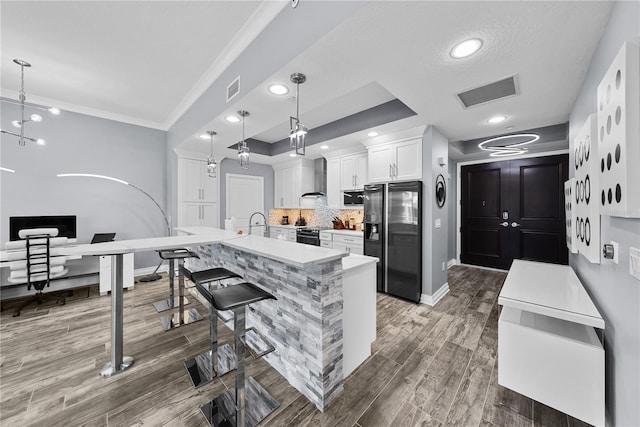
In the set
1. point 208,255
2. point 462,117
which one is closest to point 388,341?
point 208,255

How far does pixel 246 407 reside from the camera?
66.9 inches

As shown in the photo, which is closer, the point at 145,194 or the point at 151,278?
the point at 151,278

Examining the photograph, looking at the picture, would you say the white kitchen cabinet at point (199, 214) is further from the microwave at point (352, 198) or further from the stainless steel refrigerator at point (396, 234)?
the stainless steel refrigerator at point (396, 234)

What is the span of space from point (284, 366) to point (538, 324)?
6.30ft

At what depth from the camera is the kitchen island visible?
169cm

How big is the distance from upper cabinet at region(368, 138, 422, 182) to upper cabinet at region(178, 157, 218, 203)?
10.8ft

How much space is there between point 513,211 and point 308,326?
525 cm

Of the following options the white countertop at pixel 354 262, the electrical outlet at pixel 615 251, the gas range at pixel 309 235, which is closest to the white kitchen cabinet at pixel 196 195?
the gas range at pixel 309 235

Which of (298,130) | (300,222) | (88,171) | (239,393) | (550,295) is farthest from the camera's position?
(300,222)

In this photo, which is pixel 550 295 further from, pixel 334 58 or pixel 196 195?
pixel 196 195

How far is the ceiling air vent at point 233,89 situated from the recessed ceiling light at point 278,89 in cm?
45

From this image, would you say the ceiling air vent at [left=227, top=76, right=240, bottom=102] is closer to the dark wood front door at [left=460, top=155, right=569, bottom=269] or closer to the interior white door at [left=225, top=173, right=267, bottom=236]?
the interior white door at [left=225, top=173, right=267, bottom=236]

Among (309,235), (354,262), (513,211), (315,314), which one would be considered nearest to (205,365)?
(315,314)

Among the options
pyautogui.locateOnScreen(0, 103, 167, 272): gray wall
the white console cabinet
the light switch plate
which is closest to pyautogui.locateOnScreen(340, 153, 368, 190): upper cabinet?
the light switch plate
